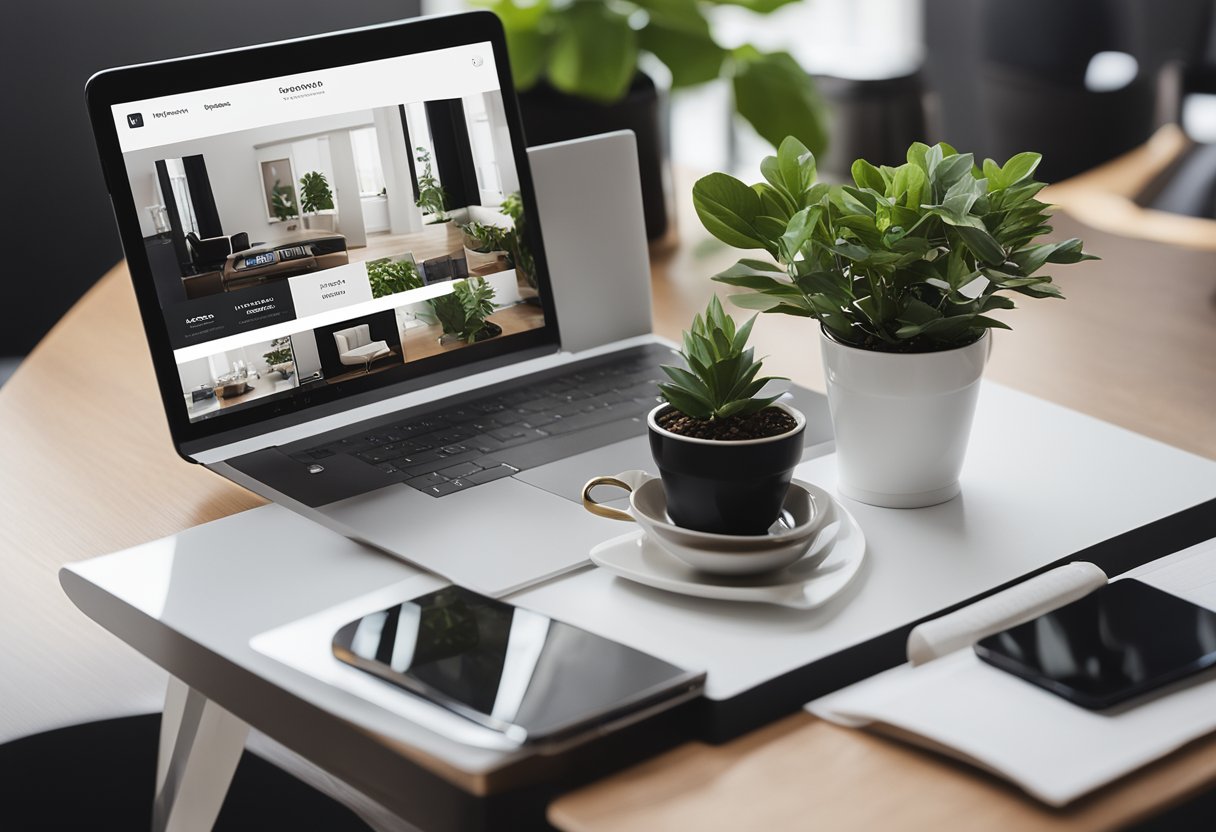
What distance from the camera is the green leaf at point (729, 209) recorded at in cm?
86

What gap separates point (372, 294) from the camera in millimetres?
1062

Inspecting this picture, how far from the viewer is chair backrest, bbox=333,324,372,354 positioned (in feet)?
3.46

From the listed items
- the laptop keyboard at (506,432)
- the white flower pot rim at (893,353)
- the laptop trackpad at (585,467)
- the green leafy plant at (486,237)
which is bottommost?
the laptop trackpad at (585,467)

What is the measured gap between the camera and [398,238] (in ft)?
3.51

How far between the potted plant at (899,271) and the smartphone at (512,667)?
0.85 feet

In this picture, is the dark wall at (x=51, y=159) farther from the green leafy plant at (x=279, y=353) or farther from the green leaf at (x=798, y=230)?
the green leaf at (x=798, y=230)

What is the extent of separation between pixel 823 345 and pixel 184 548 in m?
0.45

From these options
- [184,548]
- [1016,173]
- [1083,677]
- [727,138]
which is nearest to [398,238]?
[184,548]

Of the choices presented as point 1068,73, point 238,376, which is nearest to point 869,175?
point 238,376

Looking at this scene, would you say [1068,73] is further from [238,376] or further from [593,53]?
[238,376]

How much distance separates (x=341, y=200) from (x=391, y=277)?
7cm

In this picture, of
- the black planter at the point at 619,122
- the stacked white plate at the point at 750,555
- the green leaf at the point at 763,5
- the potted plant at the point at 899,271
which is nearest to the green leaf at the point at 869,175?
the potted plant at the point at 899,271

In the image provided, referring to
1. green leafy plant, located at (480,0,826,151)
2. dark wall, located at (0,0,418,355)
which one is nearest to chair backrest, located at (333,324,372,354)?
green leafy plant, located at (480,0,826,151)

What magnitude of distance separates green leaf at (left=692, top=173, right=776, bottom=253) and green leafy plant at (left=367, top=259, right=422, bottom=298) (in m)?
0.30
